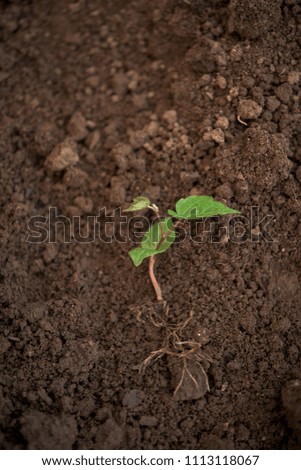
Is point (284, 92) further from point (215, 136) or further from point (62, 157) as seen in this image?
point (62, 157)

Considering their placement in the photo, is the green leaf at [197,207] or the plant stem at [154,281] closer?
the green leaf at [197,207]

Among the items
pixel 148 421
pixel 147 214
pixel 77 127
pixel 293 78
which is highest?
pixel 293 78

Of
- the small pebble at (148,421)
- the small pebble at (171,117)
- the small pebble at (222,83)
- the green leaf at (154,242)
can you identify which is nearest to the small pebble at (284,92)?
the small pebble at (222,83)

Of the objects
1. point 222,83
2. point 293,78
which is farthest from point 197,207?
point 293,78

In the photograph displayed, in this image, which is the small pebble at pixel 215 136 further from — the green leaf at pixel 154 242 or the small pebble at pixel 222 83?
the green leaf at pixel 154 242

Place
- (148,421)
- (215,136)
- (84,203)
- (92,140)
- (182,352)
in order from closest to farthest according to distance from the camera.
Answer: (148,421), (182,352), (215,136), (84,203), (92,140)

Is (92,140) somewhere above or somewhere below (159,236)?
above

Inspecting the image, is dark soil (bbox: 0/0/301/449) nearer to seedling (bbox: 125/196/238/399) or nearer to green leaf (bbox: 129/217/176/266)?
seedling (bbox: 125/196/238/399)
